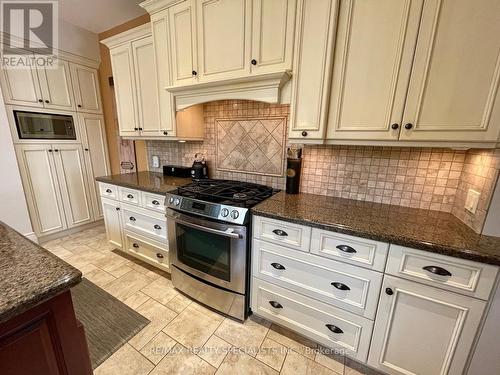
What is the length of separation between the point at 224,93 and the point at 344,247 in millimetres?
1379

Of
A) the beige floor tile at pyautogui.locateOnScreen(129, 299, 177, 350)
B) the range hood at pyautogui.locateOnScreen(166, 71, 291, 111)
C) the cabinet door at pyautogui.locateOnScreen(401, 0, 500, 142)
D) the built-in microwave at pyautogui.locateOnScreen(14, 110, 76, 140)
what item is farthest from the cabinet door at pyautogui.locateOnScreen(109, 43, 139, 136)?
the cabinet door at pyautogui.locateOnScreen(401, 0, 500, 142)

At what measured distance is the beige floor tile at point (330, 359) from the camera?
1.37 m

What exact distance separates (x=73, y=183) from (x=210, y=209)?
257cm

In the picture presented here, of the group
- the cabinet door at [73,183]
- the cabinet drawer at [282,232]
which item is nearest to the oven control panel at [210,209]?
the cabinet drawer at [282,232]

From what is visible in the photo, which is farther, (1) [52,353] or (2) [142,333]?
(2) [142,333]

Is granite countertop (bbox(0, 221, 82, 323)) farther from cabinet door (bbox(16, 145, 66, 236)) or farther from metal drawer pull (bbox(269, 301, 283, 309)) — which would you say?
cabinet door (bbox(16, 145, 66, 236))

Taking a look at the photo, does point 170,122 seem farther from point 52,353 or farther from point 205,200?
point 52,353

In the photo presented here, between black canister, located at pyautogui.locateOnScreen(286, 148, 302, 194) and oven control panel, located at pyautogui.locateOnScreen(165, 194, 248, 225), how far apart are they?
0.52 metres

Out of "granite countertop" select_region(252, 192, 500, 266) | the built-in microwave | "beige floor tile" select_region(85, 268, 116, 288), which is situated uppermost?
the built-in microwave

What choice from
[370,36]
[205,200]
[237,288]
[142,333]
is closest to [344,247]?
[237,288]

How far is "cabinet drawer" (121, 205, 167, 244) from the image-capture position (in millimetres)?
1990

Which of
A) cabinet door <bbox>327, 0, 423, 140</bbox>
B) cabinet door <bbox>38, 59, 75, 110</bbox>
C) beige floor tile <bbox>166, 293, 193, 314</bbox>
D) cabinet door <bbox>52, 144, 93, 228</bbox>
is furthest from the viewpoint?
cabinet door <bbox>52, 144, 93, 228</bbox>

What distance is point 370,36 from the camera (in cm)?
119

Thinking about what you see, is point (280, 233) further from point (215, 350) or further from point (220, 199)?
point (215, 350)
